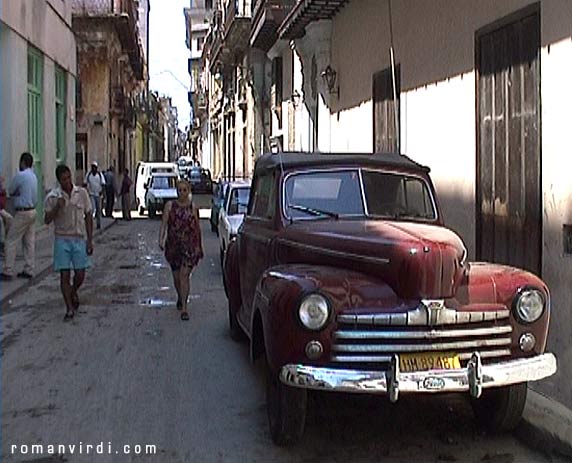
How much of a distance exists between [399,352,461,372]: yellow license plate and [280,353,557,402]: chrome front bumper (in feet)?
0.17

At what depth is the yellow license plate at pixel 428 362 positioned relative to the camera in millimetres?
5387

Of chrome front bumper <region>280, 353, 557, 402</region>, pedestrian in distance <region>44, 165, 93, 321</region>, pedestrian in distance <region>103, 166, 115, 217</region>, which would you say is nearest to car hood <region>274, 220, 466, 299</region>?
chrome front bumper <region>280, 353, 557, 402</region>

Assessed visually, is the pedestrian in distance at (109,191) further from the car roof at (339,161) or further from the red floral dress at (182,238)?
the car roof at (339,161)

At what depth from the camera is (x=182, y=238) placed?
1064 cm

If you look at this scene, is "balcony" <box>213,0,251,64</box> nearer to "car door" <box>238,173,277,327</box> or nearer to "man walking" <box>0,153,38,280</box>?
"man walking" <box>0,153,38,280</box>

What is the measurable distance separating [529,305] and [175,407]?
2890mm

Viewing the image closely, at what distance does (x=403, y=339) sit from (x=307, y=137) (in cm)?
1592

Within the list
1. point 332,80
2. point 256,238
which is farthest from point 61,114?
point 256,238

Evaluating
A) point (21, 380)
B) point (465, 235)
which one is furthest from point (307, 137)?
point (21, 380)

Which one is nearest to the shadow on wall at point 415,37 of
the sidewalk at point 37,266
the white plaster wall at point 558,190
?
the white plaster wall at point 558,190

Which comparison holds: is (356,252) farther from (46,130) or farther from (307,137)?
(46,130)

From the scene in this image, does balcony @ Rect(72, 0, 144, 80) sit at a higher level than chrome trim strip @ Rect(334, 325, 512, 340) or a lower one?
higher

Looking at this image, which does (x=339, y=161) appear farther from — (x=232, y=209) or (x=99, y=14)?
(x=99, y=14)

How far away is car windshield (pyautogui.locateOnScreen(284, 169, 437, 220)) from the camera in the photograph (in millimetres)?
7016
